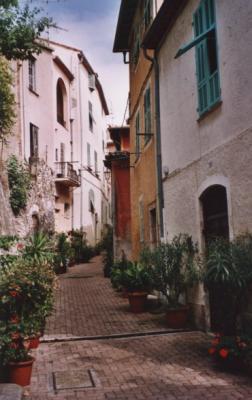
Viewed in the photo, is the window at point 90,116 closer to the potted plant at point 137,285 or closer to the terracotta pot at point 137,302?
the potted plant at point 137,285

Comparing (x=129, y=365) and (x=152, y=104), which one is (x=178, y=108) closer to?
(x=152, y=104)

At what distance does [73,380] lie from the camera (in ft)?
20.0

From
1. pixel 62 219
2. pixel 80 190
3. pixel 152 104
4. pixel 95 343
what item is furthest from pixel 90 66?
pixel 95 343

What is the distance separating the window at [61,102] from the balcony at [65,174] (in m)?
2.98

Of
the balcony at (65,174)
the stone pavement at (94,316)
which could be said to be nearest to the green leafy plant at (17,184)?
the stone pavement at (94,316)

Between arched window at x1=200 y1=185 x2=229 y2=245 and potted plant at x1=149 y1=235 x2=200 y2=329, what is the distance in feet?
2.05

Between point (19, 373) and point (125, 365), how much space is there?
155 cm

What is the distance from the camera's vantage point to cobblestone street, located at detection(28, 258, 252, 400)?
5535 mm

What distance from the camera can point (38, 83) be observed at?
23781mm

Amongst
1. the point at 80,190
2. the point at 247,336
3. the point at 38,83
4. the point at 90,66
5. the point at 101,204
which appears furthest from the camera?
the point at 101,204

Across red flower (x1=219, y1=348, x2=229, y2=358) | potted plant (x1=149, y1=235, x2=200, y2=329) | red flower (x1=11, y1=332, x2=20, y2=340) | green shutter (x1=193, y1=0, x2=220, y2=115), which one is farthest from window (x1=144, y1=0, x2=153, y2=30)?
red flower (x1=11, y1=332, x2=20, y2=340)

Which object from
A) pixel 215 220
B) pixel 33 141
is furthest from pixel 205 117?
pixel 33 141

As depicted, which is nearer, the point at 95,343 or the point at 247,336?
the point at 247,336

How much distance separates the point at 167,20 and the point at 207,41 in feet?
8.18
